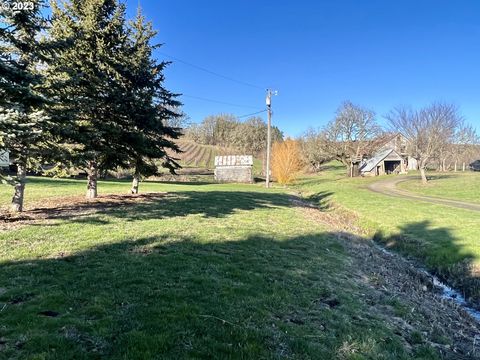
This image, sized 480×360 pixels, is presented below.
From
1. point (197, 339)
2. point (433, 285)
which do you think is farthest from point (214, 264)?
point (433, 285)

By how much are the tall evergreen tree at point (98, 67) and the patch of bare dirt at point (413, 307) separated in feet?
40.5

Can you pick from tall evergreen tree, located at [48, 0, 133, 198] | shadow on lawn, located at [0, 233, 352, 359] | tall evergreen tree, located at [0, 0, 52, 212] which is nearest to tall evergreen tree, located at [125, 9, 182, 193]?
tall evergreen tree, located at [48, 0, 133, 198]

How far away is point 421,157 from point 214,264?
140ft

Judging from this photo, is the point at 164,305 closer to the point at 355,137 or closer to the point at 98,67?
the point at 98,67

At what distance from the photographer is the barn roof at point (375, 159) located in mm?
74963

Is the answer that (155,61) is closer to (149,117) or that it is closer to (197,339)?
(149,117)

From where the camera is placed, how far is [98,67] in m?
18.3

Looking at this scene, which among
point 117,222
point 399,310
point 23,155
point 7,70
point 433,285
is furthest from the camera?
point 117,222

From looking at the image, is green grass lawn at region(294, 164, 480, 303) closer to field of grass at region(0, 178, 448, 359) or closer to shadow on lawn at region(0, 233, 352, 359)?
field of grass at region(0, 178, 448, 359)

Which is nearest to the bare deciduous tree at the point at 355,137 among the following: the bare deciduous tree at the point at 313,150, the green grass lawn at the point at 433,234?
the bare deciduous tree at the point at 313,150

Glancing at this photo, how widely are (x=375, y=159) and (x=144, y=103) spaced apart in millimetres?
66388

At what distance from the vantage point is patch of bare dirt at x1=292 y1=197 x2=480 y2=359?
21.9 ft

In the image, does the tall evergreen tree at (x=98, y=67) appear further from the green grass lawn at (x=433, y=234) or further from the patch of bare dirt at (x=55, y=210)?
the green grass lawn at (x=433, y=234)

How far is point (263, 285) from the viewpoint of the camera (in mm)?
7828
